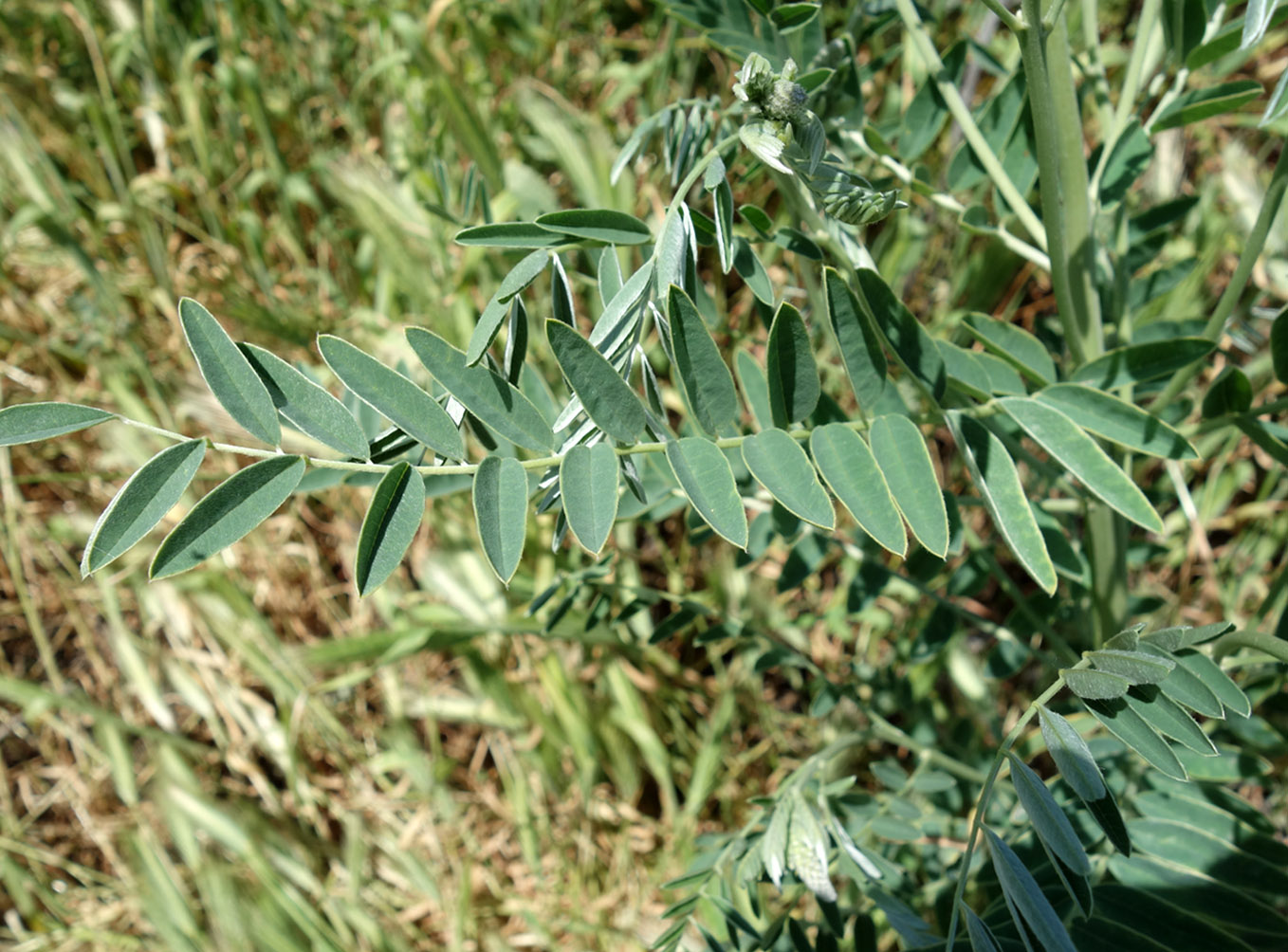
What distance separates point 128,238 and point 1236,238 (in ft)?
5.50

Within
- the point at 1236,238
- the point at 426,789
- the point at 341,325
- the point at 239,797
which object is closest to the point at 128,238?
the point at 341,325

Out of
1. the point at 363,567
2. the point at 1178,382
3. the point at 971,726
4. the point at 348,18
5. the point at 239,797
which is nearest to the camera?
the point at 363,567

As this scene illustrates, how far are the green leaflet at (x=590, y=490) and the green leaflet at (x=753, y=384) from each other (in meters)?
0.22

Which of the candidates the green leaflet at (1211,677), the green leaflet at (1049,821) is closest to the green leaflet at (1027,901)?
the green leaflet at (1049,821)

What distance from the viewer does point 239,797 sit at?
1373mm

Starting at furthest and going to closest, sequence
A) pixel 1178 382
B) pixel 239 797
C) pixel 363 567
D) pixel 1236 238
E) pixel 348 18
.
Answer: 1. pixel 348 18
2. pixel 239 797
3. pixel 1236 238
4. pixel 1178 382
5. pixel 363 567

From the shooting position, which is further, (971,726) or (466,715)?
(466,715)

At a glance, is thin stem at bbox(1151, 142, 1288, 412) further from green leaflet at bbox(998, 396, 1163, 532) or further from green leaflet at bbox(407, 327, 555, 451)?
green leaflet at bbox(407, 327, 555, 451)

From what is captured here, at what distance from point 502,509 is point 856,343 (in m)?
0.22

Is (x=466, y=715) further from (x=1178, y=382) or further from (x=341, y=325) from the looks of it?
(x=1178, y=382)

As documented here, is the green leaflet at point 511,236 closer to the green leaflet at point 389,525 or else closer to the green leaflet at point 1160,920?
the green leaflet at point 389,525

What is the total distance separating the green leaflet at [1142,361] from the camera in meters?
0.54

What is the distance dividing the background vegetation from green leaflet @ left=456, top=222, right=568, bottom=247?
444 mm

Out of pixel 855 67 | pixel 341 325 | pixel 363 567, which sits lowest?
pixel 341 325
